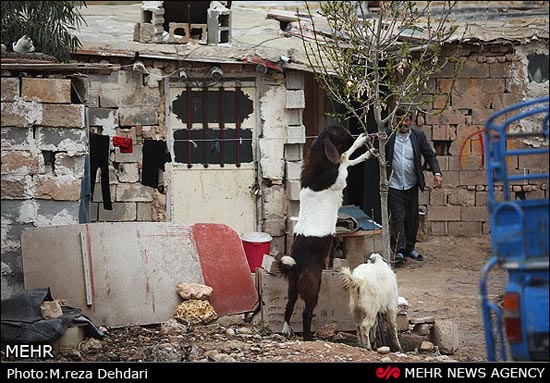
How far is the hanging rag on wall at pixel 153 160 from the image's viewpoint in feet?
39.7

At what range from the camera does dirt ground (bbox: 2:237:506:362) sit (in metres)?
7.96

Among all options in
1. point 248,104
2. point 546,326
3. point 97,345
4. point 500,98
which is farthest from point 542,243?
point 500,98

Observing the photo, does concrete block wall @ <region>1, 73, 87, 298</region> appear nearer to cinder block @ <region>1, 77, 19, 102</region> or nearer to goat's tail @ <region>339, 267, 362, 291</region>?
cinder block @ <region>1, 77, 19, 102</region>

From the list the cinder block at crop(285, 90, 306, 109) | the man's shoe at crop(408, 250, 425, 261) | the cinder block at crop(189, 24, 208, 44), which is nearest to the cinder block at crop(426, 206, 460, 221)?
the man's shoe at crop(408, 250, 425, 261)

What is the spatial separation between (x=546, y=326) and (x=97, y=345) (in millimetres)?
4181

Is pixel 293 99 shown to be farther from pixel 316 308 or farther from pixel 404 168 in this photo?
pixel 316 308

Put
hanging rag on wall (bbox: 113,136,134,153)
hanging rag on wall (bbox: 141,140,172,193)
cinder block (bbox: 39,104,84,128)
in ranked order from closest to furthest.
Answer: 1. cinder block (bbox: 39,104,84,128)
2. hanging rag on wall (bbox: 113,136,134,153)
3. hanging rag on wall (bbox: 141,140,172,193)

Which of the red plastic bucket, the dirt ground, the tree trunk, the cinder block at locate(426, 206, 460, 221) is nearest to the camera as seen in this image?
the dirt ground

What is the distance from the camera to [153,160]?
12.1 meters

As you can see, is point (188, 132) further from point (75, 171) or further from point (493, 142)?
point (493, 142)
